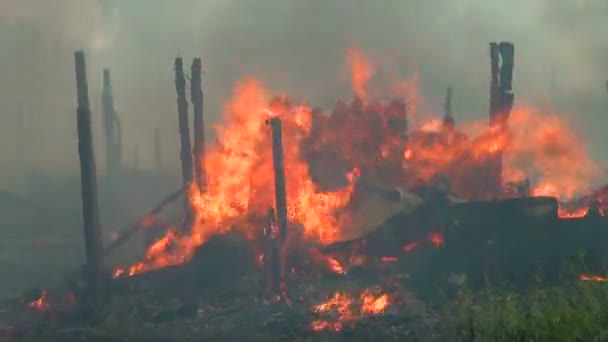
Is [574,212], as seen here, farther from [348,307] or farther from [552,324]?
[552,324]

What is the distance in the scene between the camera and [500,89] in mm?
23750

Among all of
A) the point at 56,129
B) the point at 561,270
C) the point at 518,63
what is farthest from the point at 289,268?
the point at 56,129

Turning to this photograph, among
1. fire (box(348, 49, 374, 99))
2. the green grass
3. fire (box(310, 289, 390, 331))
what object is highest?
fire (box(348, 49, 374, 99))

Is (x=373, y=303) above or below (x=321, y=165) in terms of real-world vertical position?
below

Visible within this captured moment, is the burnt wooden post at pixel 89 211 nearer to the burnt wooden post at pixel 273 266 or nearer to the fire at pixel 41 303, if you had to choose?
the fire at pixel 41 303

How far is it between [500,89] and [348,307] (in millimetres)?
10498

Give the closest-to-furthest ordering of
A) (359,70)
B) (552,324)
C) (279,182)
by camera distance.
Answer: (552,324) → (279,182) → (359,70)

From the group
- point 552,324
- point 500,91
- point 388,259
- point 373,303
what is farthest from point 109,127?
point 552,324

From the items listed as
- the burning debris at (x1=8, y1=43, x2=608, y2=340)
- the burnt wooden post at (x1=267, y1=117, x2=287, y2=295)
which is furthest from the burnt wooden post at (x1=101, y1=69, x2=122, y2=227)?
the burnt wooden post at (x1=267, y1=117, x2=287, y2=295)

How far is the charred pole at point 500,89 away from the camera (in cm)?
2333

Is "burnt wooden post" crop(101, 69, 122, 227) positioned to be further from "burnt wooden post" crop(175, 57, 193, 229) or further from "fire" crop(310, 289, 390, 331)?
"fire" crop(310, 289, 390, 331)

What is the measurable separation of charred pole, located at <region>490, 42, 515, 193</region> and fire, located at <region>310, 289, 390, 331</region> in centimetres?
801

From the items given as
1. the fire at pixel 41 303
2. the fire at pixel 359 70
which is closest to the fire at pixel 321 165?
the fire at pixel 41 303

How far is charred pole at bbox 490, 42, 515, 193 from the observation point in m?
23.3
